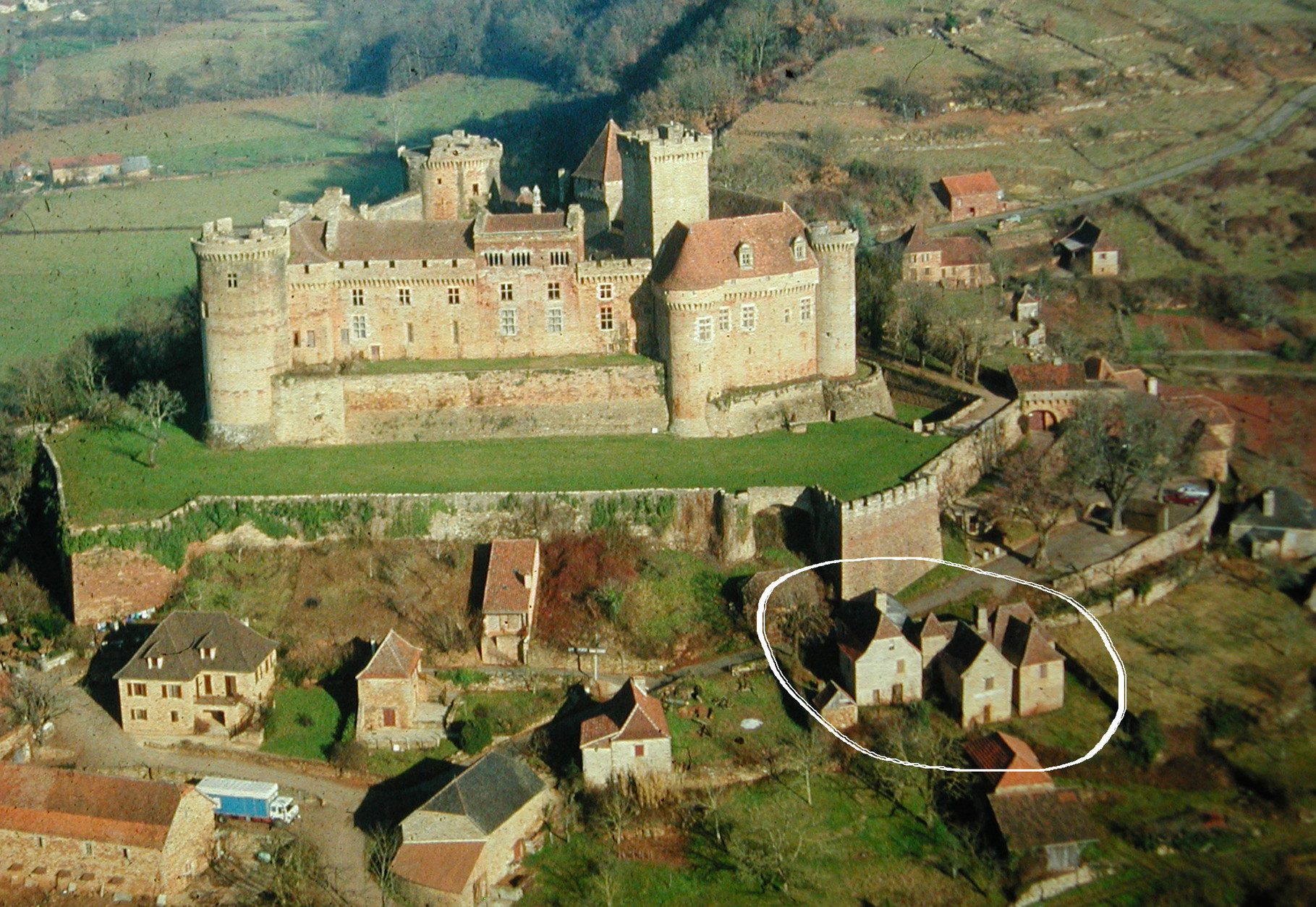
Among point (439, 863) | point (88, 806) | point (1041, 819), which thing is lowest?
point (439, 863)

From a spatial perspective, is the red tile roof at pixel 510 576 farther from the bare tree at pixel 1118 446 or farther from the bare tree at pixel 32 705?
the bare tree at pixel 1118 446

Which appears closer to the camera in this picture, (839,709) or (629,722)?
(629,722)

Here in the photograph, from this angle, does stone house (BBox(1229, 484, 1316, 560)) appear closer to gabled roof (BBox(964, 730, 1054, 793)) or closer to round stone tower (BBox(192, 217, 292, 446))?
gabled roof (BBox(964, 730, 1054, 793))

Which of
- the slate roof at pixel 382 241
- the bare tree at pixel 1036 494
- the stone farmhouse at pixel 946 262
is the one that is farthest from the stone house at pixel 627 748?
the stone farmhouse at pixel 946 262

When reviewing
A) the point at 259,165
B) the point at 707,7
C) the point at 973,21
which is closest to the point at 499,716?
the point at 973,21

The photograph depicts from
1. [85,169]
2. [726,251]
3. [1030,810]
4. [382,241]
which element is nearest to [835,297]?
[726,251]

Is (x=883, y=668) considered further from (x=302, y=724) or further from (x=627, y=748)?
(x=302, y=724)
